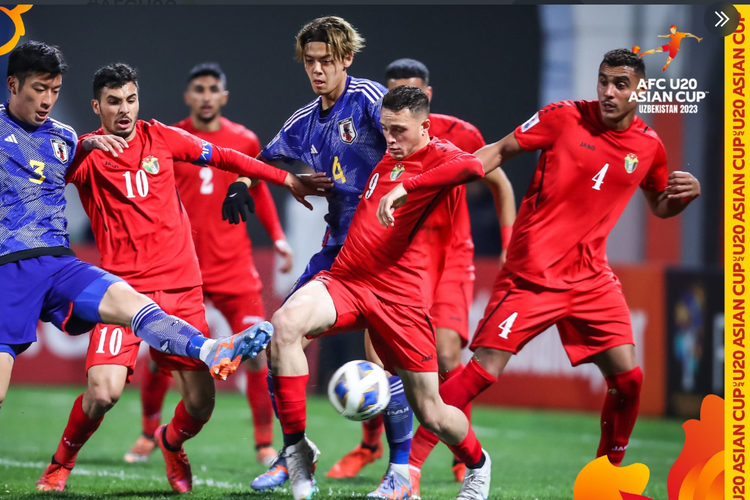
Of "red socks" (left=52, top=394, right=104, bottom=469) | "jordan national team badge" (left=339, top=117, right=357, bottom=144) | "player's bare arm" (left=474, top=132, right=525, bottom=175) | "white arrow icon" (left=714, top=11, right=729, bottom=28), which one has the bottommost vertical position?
"red socks" (left=52, top=394, right=104, bottom=469)

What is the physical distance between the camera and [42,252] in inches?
167

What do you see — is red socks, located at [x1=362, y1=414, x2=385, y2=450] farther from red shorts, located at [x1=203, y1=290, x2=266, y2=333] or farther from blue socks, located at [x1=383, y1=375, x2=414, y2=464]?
red shorts, located at [x1=203, y1=290, x2=266, y2=333]

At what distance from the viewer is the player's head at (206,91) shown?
627 cm

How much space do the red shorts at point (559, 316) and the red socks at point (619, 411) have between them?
0.19 meters

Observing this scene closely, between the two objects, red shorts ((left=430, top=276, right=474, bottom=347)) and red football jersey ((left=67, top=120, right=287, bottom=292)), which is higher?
red football jersey ((left=67, top=120, right=287, bottom=292))

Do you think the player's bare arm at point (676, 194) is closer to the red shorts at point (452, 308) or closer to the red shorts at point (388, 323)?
the red shorts at point (452, 308)

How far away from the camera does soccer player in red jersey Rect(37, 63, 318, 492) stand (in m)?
4.68

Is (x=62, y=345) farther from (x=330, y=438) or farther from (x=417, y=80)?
(x=417, y=80)

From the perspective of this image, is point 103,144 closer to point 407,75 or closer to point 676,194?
point 407,75

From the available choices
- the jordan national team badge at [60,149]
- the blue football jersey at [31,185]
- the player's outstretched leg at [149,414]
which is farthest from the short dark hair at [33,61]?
the player's outstretched leg at [149,414]

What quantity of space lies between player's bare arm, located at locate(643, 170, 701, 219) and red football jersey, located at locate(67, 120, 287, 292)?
2.04 m

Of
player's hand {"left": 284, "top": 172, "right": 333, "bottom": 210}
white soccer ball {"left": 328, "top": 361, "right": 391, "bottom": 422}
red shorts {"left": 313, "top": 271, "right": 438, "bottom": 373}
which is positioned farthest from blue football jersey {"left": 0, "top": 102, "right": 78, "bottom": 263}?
white soccer ball {"left": 328, "top": 361, "right": 391, "bottom": 422}

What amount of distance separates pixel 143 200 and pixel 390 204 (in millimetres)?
1547

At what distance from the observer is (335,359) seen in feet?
29.6
